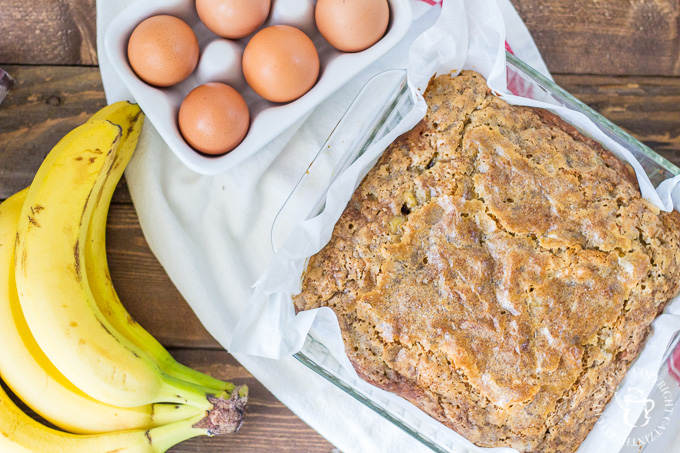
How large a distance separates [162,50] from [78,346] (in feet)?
2.31

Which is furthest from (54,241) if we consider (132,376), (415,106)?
(415,106)

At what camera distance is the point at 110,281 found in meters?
1.58

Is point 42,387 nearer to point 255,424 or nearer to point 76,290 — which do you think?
point 76,290

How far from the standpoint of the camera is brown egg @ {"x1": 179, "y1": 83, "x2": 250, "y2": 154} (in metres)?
1.35

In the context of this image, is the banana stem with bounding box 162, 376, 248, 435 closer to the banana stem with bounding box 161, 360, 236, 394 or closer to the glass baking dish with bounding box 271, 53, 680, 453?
the banana stem with bounding box 161, 360, 236, 394

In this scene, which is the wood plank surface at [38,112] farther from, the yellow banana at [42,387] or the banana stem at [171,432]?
the banana stem at [171,432]

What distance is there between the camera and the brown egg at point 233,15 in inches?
53.8

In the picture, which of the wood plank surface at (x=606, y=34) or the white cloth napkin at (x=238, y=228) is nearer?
the white cloth napkin at (x=238, y=228)

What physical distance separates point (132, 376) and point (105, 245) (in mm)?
463

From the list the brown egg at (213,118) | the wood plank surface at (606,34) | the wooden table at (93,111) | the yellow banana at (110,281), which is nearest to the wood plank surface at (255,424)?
the wooden table at (93,111)

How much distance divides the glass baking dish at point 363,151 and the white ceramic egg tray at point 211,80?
82 mm

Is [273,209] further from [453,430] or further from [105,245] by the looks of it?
[453,430]

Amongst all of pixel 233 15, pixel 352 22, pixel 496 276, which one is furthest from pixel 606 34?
pixel 233 15

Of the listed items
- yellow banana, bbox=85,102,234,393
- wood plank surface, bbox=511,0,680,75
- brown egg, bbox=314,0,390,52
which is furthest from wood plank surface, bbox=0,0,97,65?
wood plank surface, bbox=511,0,680,75
